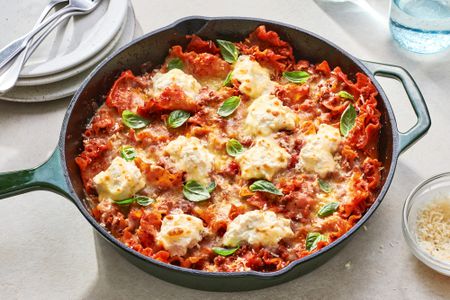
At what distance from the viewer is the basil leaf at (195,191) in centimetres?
268

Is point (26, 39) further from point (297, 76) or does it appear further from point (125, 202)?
point (297, 76)

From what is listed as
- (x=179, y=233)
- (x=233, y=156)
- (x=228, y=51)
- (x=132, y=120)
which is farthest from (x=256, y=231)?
(x=228, y=51)

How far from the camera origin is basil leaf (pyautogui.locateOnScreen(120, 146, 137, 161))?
2.80 m

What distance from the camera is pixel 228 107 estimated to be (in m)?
2.96

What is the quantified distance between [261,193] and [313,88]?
641mm

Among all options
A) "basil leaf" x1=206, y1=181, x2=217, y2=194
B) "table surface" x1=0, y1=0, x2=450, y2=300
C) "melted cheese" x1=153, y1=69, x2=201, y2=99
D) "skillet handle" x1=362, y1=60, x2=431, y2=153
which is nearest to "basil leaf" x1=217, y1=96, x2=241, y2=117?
"melted cheese" x1=153, y1=69, x2=201, y2=99

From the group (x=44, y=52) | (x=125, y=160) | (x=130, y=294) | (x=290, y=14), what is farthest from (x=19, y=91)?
(x=290, y=14)

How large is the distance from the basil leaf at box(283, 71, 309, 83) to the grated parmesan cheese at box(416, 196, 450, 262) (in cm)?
78

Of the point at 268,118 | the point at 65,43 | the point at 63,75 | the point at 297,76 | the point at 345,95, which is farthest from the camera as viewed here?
the point at 65,43

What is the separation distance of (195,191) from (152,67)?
0.79 meters

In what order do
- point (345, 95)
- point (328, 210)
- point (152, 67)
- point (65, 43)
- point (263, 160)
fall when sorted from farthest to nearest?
point (65, 43) → point (152, 67) → point (345, 95) → point (263, 160) → point (328, 210)

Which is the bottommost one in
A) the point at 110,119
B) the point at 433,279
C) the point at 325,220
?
the point at 433,279

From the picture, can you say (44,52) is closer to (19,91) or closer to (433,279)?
(19,91)

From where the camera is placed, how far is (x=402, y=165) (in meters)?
3.12
